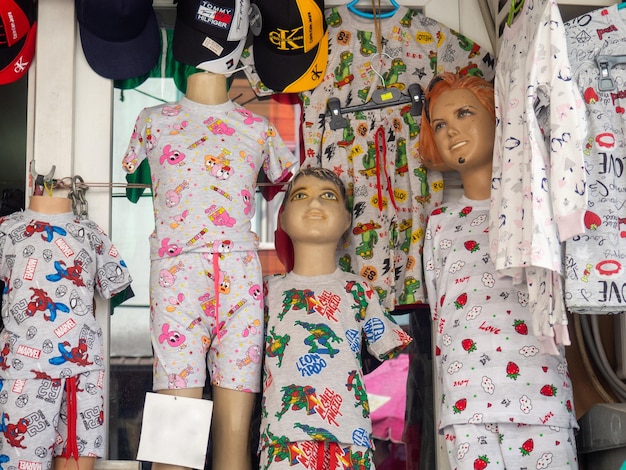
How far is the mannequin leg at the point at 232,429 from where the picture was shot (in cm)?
277

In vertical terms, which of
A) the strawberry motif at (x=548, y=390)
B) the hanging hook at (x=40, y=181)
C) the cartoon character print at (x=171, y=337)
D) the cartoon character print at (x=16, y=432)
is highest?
the hanging hook at (x=40, y=181)

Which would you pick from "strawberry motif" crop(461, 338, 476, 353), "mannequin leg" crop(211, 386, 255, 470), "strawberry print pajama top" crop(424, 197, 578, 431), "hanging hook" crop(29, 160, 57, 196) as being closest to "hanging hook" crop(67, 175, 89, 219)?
"hanging hook" crop(29, 160, 57, 196)

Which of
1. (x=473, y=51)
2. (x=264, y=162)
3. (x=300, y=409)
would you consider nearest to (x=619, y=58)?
(x=473, y=51)

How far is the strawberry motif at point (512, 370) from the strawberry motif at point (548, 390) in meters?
0.09

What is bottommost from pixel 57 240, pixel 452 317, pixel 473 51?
pixel 452 317

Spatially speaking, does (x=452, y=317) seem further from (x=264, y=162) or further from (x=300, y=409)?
(x=264, y=162)

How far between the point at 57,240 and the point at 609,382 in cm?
199

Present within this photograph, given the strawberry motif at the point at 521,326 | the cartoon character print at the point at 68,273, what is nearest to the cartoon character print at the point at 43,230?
the cartoon character print at the point at 68,273

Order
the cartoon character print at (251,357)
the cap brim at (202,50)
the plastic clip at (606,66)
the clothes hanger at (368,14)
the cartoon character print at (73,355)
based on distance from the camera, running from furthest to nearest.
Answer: the clothes hanger at (368,14)
the cap brim at (202,50)
the cartoon character print at (251,357)
the cartoon character print at (73,355)
the plastic clip at (606,66)

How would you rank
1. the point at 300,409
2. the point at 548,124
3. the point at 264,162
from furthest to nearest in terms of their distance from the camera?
the point at 264,162 < the point at 300,409 < the point at 548,124

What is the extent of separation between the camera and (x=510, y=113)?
8.59 feet

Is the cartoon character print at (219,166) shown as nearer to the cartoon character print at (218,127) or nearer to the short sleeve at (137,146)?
the cartoon character print at (218,127)

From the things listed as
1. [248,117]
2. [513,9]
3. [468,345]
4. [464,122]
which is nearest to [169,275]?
[248,117]

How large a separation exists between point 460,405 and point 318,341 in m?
0.48
